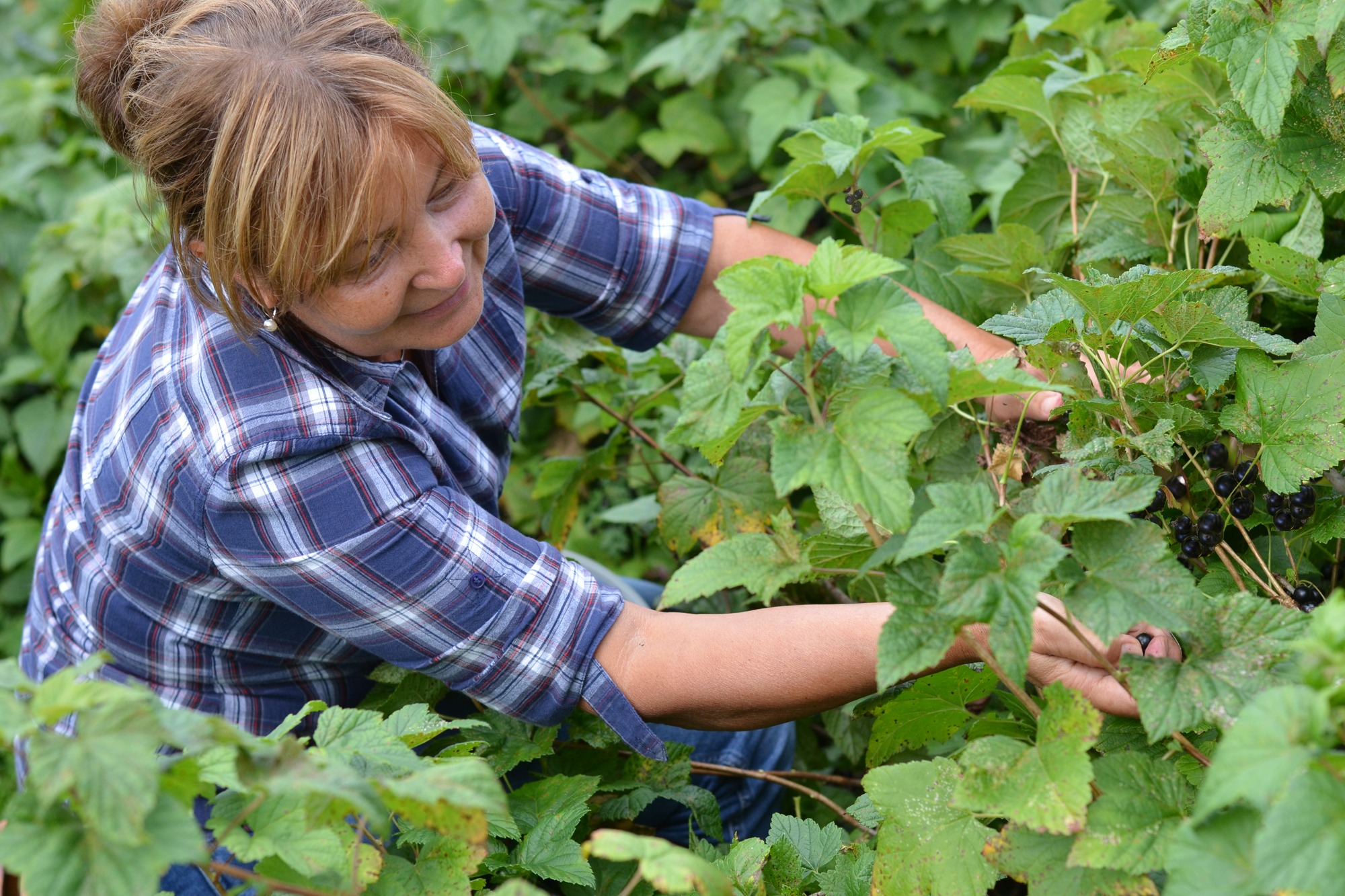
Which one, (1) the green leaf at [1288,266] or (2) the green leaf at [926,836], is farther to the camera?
(1) the green leaf at [1288,266]

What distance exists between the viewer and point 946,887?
1.17m

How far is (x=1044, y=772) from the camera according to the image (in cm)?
107

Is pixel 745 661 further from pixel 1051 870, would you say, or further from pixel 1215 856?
pixel 1215 856

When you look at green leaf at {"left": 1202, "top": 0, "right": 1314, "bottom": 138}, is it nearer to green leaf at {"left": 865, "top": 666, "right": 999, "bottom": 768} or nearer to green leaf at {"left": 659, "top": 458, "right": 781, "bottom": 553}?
green leaf at {"left": 865, "top": 666, "right": 999, "bottom": 768}

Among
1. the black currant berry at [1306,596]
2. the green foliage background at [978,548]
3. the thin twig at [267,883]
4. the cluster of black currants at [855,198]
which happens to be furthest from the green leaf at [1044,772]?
the cluster of black currants at [855,198]

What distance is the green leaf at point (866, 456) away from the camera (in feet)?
3.43

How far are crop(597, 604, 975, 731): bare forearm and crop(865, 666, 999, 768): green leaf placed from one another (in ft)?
0.13

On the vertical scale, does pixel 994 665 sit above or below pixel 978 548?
below

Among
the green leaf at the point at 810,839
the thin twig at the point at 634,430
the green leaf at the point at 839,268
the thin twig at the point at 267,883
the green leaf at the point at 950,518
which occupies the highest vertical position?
the green leaf at the point at 839,268

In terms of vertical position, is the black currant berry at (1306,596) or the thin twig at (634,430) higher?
the black currant berry at (1306,596)

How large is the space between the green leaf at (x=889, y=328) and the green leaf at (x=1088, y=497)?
13 cm

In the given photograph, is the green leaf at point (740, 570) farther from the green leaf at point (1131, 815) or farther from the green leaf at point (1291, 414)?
the green leaf at point (1291, 414)

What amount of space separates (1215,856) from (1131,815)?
5.7 inches

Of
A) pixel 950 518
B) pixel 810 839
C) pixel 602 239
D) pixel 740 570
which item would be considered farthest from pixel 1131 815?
pixel 602 239
